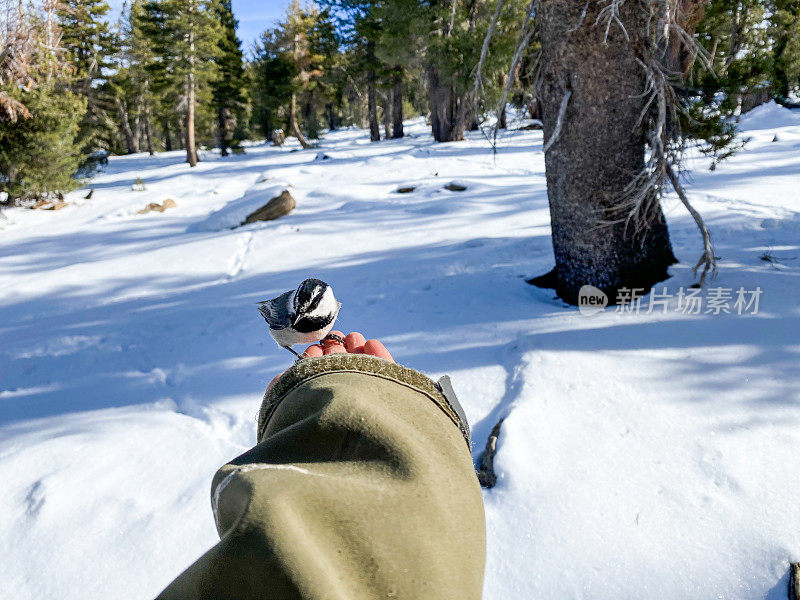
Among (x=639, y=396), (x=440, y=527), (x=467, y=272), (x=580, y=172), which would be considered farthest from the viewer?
(x=467, y=272)

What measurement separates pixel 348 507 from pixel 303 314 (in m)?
1.01

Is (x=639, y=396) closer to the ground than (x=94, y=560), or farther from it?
farther from it

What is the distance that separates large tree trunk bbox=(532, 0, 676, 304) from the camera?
4.29 meters

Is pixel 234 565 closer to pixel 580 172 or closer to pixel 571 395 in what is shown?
pixel 571 395

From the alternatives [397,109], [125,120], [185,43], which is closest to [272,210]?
[185,43]

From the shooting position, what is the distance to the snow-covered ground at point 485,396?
7.81ft

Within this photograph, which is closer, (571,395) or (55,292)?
(571,395)

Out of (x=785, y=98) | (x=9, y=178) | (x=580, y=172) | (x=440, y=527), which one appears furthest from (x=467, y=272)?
(x=785, y=98)

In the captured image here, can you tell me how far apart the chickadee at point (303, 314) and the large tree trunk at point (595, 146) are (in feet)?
11.1

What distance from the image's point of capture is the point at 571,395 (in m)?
3.44

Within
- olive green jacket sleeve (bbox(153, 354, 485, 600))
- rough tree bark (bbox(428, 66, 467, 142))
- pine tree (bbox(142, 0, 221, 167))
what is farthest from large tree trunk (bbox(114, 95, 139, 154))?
olive green jacket sleeve (bbox(153, 354, 485, 600))

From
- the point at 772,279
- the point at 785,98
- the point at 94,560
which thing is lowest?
the point at 94,560

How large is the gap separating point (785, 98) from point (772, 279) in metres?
21.9

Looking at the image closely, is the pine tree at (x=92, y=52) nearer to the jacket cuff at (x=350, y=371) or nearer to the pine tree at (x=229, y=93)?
the pine tree at (x=229, y=93)
